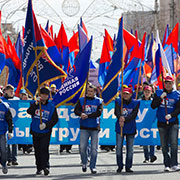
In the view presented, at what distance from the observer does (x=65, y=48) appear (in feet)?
68.6

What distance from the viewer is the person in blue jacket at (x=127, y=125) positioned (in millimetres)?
12102

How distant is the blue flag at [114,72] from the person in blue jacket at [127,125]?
1.12m

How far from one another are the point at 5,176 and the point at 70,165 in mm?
2347

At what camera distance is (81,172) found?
12.3m

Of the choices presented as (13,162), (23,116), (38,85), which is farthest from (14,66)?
(38,85)

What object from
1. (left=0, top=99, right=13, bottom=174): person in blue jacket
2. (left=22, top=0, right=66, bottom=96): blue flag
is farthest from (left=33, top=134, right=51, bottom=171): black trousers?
(left=22, top=0, right=66, bottom=96): blue flag

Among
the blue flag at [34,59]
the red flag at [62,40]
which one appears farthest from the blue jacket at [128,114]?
the red flag at [62,40]

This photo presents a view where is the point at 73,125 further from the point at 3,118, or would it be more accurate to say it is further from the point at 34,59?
the point at 3,118

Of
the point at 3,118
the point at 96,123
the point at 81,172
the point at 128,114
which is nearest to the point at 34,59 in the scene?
the point at 3,118

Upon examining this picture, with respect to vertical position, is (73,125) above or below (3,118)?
below

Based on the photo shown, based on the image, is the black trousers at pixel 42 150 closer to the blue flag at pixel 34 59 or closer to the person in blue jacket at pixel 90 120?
the person in blue jacket at pixel 90 120

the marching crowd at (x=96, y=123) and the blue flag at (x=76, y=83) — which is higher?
the blue flag at (x=76, y=83)

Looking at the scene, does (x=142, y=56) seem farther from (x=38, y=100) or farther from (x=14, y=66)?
(x=38, y=100)

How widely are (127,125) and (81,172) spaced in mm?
1345
